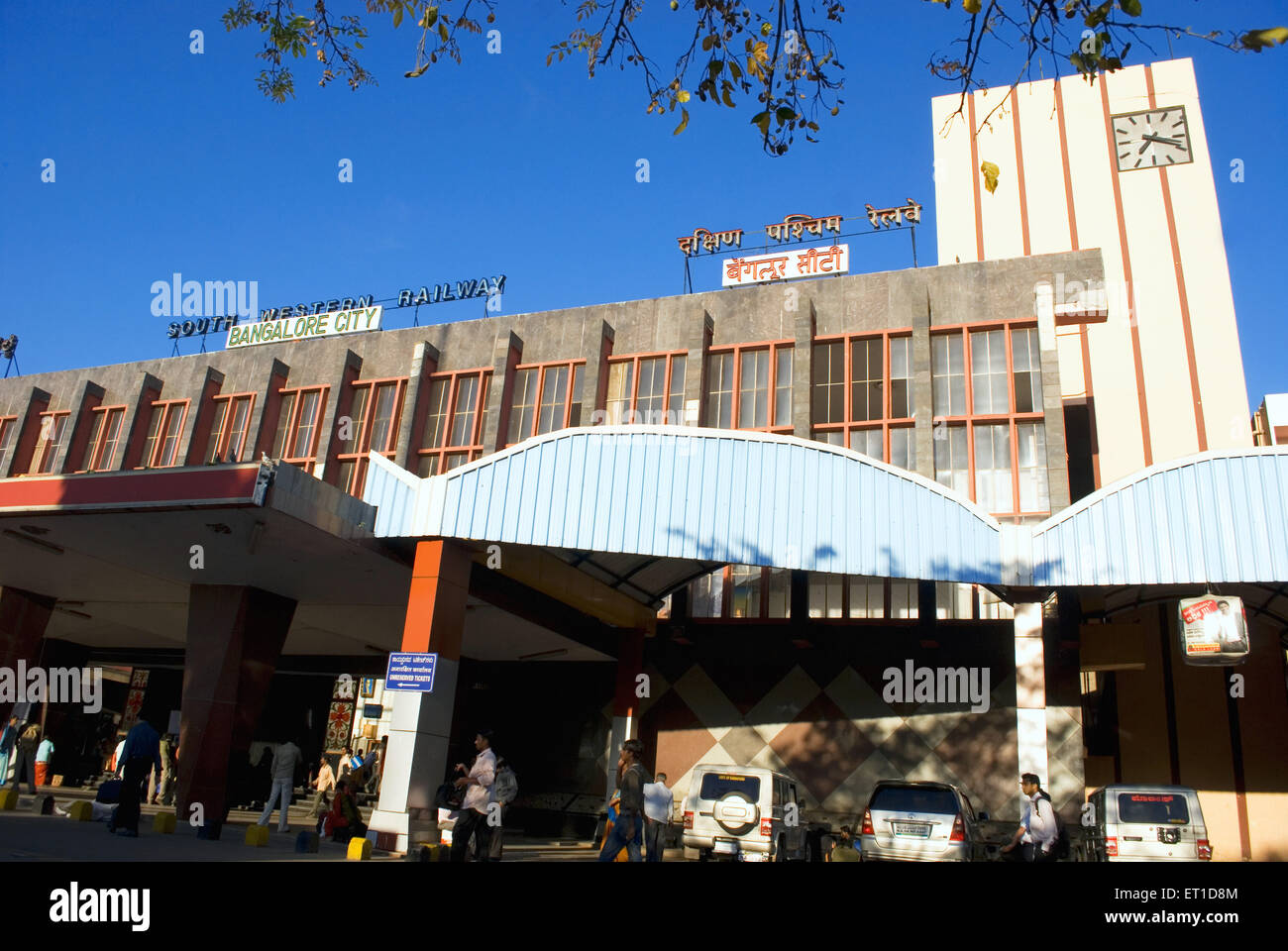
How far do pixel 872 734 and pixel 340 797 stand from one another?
45.3 ft

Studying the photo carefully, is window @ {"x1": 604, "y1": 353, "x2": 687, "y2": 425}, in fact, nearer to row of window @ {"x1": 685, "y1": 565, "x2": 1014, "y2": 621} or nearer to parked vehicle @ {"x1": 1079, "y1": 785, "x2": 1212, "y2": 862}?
row of window @ {"x1": 685, "y1": 565, "x2": 1014, "y2": 621}

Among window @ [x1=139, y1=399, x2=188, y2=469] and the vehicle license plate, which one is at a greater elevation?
window @ [x1=139, y1=399, x2=188, y2=469]

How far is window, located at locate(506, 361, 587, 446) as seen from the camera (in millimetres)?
28797

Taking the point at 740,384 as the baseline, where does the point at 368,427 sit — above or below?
below

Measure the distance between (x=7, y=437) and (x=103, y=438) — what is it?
4.67m

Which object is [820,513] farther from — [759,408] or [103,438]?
[103,438]

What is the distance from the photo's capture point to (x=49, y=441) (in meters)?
35.6

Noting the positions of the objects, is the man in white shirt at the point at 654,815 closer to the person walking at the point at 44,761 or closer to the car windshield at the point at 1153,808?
the car windshield at the point at 1153,808

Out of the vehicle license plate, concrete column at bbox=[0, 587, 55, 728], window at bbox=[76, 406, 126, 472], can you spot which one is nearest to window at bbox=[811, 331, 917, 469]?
the vehicle license plate

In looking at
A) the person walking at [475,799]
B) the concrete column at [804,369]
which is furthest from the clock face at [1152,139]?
the person walking at [475,799]

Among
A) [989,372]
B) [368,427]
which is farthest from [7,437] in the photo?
[989,372]

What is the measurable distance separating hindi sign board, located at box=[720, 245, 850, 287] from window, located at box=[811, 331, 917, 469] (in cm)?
528
